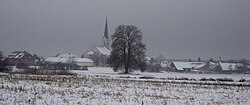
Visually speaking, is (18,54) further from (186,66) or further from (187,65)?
(187,65)

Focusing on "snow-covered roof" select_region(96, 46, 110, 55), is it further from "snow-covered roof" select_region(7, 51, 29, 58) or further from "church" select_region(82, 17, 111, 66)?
"snow-covered roof" select_region(7, 51, 29, 58)

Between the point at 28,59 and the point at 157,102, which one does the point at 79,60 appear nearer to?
the point at 28,59

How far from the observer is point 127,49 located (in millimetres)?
64250

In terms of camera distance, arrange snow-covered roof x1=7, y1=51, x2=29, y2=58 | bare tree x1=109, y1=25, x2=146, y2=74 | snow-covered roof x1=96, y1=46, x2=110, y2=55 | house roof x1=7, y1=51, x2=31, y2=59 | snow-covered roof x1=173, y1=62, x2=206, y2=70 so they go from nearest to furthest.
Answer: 1. bare tree x1=109, y1=25, x2=146, y2=74
2. snow-covered roof x1=173, y1=62, x2=206, y2=70
3. house roof x1=7, y1=51, x2=31, y2=59
4. snow-covered roof x1=7, y1=51, x2=29, y2=58
5. snow-covered roof x1=96, y1=46, x2=110, y2=55

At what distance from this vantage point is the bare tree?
62750 mm

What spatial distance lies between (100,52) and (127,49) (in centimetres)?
9626

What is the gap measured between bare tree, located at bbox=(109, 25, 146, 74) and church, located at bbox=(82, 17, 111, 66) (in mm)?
87104

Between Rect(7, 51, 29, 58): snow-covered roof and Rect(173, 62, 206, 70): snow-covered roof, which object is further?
Rect(7, 51, 29, 58): snow-covered roof

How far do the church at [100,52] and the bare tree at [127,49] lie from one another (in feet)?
286

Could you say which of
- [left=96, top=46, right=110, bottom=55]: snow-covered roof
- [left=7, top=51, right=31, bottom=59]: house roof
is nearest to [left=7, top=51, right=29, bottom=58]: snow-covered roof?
[left=7, top=51, right=31, bottom=59]: house roof

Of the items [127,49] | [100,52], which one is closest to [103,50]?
[100,52]

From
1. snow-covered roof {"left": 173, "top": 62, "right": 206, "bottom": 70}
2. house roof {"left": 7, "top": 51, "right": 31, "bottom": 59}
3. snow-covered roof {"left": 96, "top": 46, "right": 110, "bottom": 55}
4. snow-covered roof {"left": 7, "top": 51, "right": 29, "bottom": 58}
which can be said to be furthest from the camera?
snow-covered roof {"left": 96, "top": 46, "right": 110, "bottom": 55}

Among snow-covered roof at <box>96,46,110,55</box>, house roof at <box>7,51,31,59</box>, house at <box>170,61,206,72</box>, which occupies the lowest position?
house at <box>170,61,206,72</box>

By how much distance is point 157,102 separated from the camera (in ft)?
49.0
